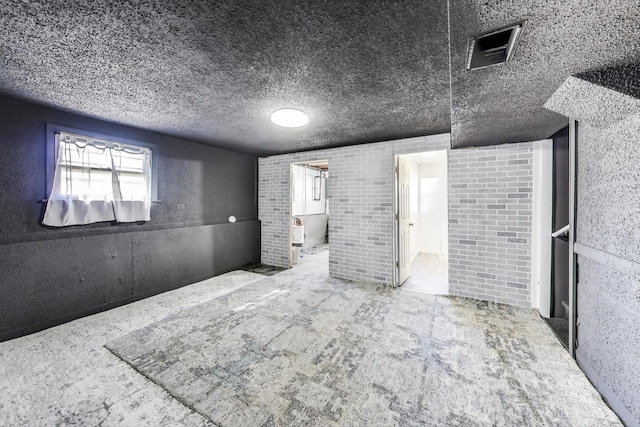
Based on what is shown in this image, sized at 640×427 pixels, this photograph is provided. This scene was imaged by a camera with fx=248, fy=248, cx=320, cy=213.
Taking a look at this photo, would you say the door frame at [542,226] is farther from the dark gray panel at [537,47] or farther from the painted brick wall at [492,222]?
the dark gray panel at [537,47]

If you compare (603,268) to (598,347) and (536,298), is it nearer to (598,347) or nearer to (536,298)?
(598,347)

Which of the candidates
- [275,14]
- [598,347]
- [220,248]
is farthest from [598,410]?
[220,248]

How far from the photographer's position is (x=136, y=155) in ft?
11.4

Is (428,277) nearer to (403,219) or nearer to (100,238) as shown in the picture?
(403,219)

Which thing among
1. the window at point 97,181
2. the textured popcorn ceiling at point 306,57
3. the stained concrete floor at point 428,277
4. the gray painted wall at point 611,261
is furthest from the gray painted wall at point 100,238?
the gray painted wall at point 611,261

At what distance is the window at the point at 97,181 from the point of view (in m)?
2.78

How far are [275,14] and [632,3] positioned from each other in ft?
4.85

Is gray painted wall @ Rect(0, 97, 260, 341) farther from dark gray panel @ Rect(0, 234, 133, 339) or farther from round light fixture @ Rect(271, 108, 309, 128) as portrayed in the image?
round light fixture @ Rect(271, 108, 309, 128)

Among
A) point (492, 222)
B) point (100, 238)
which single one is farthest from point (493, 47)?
point (100, 238)

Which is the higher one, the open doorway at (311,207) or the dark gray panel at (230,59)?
the dark gray panel at (230,59)

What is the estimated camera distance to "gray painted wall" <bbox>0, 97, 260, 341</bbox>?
2504 mm

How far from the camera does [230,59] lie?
1774mm

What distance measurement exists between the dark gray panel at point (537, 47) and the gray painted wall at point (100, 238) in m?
3.93

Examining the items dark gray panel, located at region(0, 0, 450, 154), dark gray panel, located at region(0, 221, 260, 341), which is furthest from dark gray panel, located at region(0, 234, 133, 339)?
dark gray panel, located at region(0, 0, 450, 154)
